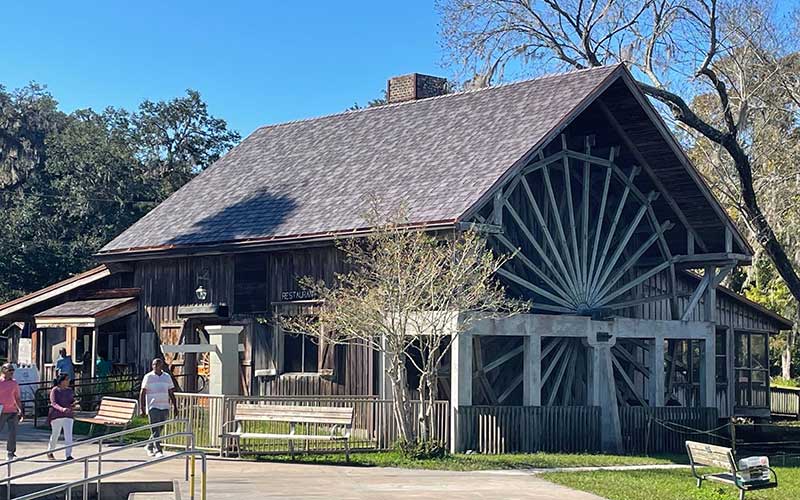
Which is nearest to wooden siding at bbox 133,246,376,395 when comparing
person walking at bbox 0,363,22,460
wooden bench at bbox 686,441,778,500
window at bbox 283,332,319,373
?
window at bbox 283,332,319,373

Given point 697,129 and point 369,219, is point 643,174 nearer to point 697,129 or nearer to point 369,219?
point 697,129

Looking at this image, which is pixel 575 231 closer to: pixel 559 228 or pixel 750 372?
pixel 559 228

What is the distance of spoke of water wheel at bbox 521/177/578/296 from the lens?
24989 mm

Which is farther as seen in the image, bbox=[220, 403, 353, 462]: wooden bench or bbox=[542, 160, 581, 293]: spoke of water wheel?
bbox=[542, 160, 581, 293]: spoke of water wheel

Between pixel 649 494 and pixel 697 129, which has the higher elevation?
pixel 697 129

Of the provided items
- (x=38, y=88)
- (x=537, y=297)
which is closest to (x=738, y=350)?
(x=537, y=297)

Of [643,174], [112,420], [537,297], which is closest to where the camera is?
[112,420]

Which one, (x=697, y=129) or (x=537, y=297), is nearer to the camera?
(x=537, y=297)

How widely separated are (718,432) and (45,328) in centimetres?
Answer: 1644

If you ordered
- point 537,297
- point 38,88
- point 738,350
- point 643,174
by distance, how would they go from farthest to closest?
point 38,88 → point 738,350 → point 643,174 → point 537,297

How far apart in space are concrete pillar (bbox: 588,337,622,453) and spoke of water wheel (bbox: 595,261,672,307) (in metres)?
2.33

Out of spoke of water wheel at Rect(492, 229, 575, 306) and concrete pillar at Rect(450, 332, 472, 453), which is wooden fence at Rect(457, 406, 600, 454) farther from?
spoke of water wheel at Rect(492, 229, 575, 306)

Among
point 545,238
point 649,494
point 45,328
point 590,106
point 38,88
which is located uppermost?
point 38,88

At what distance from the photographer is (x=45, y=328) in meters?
31.0
